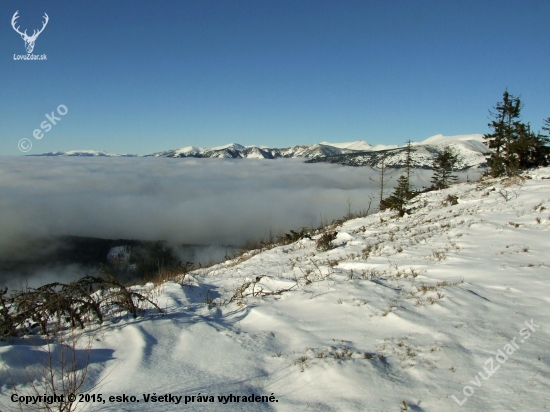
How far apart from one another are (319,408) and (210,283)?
6449 millimetres

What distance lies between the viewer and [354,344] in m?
3.71

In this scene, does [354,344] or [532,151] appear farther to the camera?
[532,151]

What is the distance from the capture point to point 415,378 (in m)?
2.91

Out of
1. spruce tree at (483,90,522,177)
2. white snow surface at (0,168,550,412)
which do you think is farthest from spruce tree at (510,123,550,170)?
white snow surface at (0,168,550,412)

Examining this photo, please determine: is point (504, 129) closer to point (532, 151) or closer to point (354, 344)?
point (532, 151)

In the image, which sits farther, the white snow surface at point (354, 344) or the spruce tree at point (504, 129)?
the spruce tree at point (504, 129)

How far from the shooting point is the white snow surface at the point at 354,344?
108 inches

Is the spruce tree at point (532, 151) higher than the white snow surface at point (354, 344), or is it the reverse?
the spruce tree at point (532, 151)

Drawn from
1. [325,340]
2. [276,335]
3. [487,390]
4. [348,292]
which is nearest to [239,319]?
[276,335]

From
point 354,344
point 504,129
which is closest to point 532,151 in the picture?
point 504,129

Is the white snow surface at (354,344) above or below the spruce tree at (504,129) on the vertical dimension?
below

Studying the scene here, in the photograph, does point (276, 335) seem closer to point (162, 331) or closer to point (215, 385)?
point (215, 385)

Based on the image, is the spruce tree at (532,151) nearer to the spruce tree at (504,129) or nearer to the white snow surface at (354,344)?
the spruce tree at (504,129)

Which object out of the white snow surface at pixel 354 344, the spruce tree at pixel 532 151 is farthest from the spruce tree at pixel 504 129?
the white snow surface at pixel 354 344
